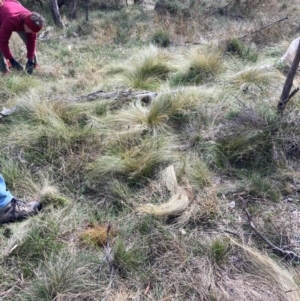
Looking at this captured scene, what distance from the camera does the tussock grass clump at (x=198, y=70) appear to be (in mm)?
4648

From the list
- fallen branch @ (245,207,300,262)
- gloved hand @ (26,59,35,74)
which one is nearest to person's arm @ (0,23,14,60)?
gloved hand @ (26,59,35,74)

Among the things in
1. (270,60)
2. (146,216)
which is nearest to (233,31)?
(270,60)

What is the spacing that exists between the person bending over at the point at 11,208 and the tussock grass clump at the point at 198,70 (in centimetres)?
270

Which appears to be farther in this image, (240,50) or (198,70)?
(240,50)

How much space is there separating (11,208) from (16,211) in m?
0.04

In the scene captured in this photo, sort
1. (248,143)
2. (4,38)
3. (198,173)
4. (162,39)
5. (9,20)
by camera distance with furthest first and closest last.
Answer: (162,39) < (4,38) < (9,20) < (248,143) < (198,173)

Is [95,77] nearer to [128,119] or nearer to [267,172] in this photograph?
[128,119]

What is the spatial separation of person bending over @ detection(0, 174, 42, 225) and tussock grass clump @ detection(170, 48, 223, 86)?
2.70 m

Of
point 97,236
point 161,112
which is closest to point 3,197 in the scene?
point 97,236

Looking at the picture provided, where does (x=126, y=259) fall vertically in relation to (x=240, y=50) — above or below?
above

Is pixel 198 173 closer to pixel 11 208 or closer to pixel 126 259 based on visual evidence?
pixel 126 259

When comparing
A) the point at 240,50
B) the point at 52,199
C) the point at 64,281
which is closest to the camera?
the point at 64,281

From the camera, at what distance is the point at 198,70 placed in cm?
474

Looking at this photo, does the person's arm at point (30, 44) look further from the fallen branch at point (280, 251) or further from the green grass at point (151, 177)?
the fallen branch at point (280, 251)
